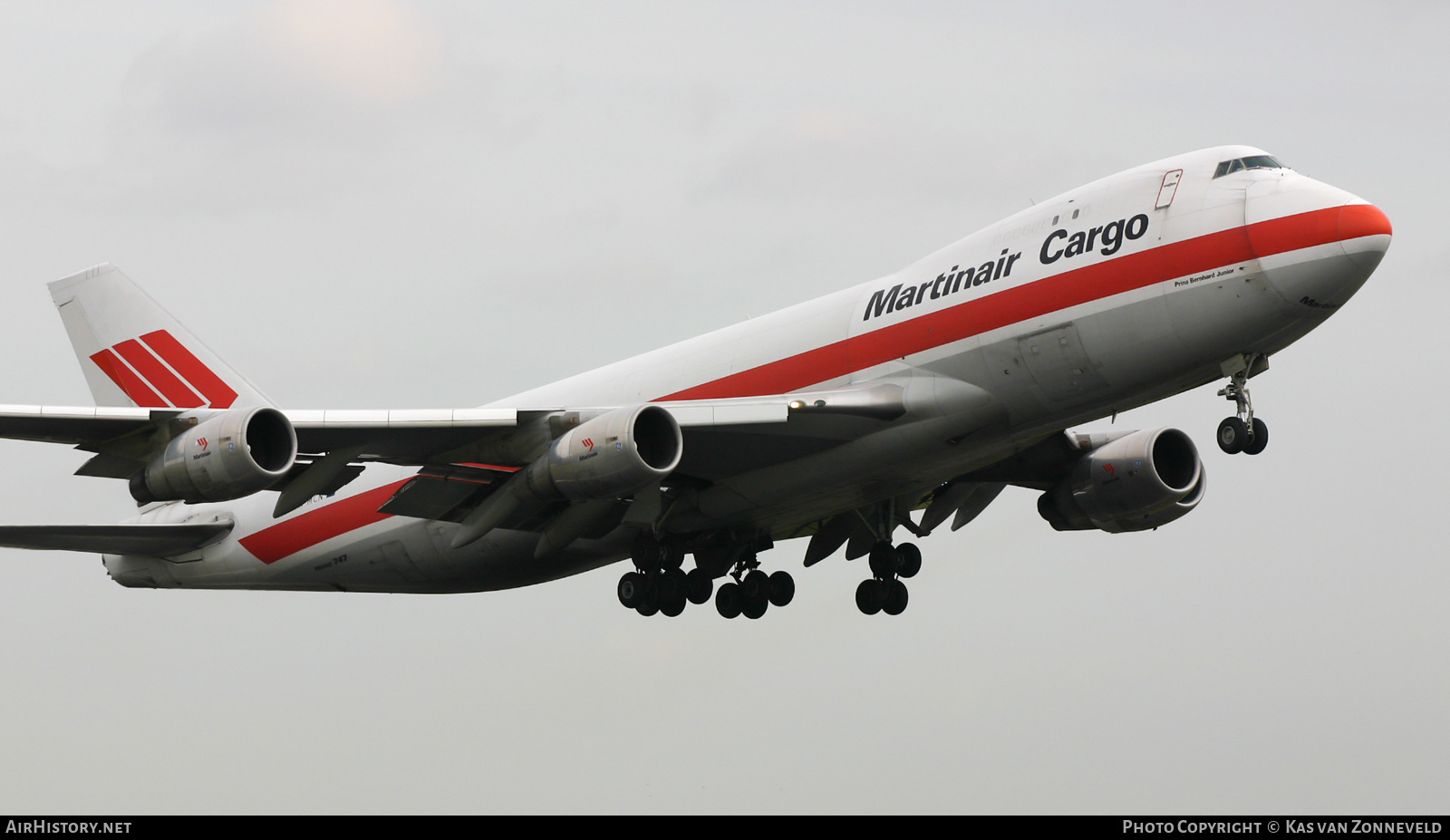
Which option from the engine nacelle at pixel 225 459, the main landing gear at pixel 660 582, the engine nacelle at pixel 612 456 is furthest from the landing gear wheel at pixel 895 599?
the engine nacelle at pixel 225 459

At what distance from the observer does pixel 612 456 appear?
24406 mm

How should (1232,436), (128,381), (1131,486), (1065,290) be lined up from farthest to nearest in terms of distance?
(128,381) < (1131,486) < (1065,290) < (1232,436)

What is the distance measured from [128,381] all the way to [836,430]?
18.0 metres

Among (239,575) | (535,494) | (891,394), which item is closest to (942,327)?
(891,394)

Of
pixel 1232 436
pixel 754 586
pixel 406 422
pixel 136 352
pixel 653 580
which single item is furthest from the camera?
pixel 136 352

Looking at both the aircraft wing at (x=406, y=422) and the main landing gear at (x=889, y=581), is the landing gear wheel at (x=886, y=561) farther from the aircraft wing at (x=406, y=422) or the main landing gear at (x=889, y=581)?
the aircraft wing at (x=406, y=422)

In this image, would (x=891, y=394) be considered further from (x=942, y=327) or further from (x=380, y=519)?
(x=380, y=519)

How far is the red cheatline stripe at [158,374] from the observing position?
115ft

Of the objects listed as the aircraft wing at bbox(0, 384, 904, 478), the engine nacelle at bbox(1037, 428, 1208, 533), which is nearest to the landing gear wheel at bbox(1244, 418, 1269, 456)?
the aircraft wing at bbox(0, 384, 904, 478)

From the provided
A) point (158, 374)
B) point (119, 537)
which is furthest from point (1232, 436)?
point (158, 374)

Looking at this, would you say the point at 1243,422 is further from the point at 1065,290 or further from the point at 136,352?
the point at 136,352

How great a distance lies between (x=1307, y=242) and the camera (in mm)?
22719

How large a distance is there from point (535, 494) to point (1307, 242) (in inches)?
482

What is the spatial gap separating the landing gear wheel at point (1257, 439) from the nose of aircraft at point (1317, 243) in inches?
72.7
